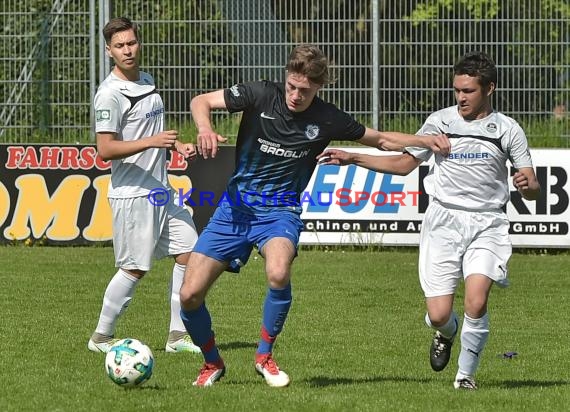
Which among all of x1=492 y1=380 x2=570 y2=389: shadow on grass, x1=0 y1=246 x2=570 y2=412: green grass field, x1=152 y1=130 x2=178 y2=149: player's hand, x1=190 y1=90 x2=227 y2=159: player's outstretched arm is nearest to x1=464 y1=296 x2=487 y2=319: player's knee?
x1=0 y1=246 x2=570 y2=412: green grass field

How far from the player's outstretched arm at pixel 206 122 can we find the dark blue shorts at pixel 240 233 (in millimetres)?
541

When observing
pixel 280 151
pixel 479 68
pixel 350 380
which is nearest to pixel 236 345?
pixel 350 380

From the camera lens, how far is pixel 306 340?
10047mm

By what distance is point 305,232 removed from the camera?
653 inches

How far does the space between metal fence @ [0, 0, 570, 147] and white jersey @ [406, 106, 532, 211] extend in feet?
29.1

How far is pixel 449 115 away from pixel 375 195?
821cm

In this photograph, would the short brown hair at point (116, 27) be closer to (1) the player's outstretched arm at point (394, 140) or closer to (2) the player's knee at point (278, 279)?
(1) the player's outstretched arm at point (394, 140)

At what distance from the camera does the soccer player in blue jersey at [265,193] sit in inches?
305

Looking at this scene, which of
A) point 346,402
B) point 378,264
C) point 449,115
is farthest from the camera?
point 378,264

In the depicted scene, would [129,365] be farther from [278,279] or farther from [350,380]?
[350,380]

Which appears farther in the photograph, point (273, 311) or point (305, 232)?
point (305, 232)

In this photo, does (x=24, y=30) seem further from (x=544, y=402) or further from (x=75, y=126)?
(x=544, y=402)

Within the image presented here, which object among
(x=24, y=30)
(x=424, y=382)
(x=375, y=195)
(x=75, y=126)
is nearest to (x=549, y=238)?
(x=375, y=195)

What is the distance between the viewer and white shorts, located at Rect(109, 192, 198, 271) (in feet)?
30.9
